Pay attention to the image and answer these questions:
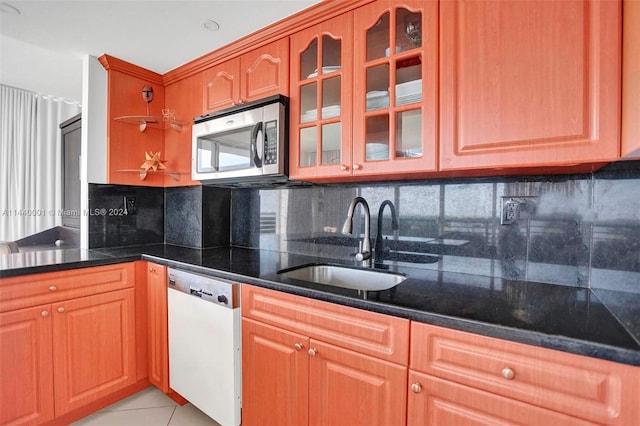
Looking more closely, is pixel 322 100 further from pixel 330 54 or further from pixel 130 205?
pixel 130 205

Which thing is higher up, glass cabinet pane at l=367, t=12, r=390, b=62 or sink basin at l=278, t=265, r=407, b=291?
glass cabinet pane at l=367, t=12, r=390, b=62

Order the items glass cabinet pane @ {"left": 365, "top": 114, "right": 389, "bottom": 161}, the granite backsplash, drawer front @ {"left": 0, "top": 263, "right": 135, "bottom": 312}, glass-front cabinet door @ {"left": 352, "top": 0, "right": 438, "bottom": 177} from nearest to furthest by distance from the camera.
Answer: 1. the granite backsplash
2. glass-front cabinet door @ {"left": 352, "top": 0, "right": 438, "bottom": 177}
3. glass cabinet pane @ {"left": 365, "top": 114, "right": 389, "bottom": 161}
4. drawer front @ {"left": 0, "top": 263, "right": 135, "bottom": 312}

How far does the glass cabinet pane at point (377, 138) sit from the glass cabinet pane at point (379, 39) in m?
0.27

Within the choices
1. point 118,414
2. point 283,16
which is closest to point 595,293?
point 283,16

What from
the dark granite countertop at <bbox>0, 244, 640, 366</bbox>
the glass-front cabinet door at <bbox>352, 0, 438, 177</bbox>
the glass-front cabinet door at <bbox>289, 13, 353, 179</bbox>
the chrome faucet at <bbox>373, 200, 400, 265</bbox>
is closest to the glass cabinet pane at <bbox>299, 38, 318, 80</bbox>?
the glass-front cabinet door at <bbox>289, 13, 353, 179</bbox>

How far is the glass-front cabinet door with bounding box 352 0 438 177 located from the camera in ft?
3.92

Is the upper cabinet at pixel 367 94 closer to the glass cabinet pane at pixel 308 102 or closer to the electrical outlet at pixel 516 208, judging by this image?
the glass cabinet pane at pixel 308 102

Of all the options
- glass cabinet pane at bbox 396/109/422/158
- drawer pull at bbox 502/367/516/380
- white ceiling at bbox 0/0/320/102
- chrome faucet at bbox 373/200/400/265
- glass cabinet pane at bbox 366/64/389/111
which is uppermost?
white ceiling at bbox 0/0/320/102

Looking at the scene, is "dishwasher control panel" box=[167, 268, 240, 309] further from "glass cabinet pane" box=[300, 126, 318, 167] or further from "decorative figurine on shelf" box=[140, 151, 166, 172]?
"decorative figurine on shelf" box=[140, 151, 166, 172]

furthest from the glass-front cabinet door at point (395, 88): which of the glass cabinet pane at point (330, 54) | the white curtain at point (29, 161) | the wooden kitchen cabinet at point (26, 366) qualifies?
the white curtain at point (29, 161)

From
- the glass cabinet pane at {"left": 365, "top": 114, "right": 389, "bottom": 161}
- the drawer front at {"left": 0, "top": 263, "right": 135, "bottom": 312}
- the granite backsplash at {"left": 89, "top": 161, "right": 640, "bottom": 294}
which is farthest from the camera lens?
the drawer front at {"left": 0, "top": 263, "right": 135, "bottom": 312}

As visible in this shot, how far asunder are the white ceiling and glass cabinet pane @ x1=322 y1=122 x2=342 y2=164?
1.98 ft

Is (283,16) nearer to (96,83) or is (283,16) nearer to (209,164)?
(209,164)

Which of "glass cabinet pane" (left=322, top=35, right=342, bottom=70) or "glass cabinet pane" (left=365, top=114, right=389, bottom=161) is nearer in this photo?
"glass cabinet pane" (left=365, top=114, right=389, bottom=161)
